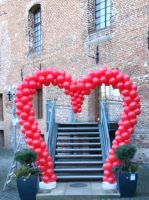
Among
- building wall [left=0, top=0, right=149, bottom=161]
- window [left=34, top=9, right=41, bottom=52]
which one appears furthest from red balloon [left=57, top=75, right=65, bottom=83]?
window [left=34, top=9, right=41, bottom=52]

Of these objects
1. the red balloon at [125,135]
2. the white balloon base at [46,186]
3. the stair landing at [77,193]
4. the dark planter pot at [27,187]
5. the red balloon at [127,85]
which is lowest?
the stair landing at [77,193]

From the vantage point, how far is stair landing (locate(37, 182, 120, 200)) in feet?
24.3

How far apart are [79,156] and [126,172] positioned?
2242 millimetres

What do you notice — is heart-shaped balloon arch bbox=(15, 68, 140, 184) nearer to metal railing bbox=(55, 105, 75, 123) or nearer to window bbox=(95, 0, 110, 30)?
window bbox=(95, 0, 110, 30)

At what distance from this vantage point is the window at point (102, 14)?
12.9 meters

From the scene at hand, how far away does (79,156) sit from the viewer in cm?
937

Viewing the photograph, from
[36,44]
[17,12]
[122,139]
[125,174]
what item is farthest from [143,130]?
[17,12]

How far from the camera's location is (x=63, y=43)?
14734 millimetres

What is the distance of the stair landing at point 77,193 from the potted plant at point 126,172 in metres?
0.24

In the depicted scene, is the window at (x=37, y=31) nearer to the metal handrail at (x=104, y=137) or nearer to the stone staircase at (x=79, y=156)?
the stone staircase at (x=79, y=156)

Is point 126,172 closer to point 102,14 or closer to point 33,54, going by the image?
point 102,14

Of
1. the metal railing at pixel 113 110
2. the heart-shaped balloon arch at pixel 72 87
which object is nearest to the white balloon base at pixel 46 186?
the heart-shaped balloon arch at pixel 72 87

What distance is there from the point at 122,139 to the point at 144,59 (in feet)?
12.3

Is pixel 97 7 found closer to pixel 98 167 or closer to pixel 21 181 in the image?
pixel 98 167
